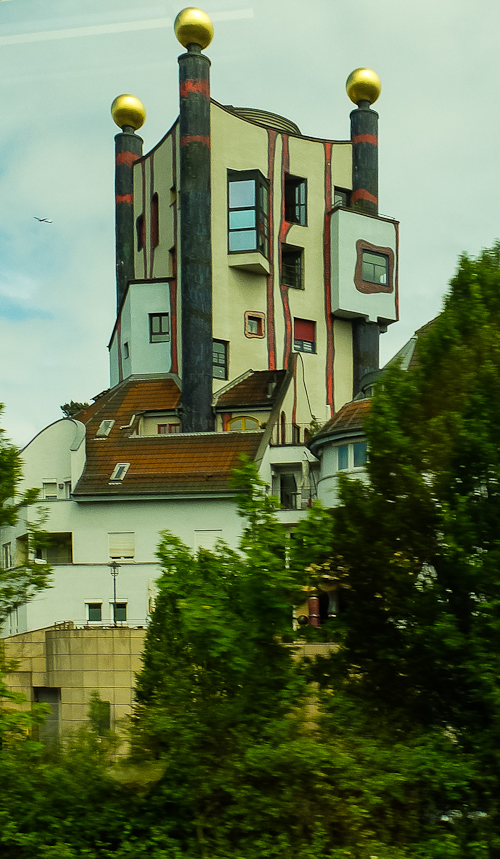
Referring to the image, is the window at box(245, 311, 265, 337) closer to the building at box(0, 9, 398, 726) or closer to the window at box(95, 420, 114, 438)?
the building at box(0, 9, 398, 726)

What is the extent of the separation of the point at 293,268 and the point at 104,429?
37.4ft

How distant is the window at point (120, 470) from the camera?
31.7 meters

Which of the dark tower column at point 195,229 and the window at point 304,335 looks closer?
the dark tower column at point 195,229

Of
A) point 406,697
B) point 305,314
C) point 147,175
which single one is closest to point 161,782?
point 406,697

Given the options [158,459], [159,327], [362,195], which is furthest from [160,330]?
[362,195]

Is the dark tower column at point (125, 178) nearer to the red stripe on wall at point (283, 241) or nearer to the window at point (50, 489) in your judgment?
the red stripe on wall at point (283, 241)

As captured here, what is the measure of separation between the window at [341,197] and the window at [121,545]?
1813 cm

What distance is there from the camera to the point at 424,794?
10930 millimetres

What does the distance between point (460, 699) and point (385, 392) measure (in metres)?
4.21

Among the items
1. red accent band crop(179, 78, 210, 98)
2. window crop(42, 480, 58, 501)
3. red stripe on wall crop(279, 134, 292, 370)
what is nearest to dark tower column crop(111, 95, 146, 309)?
red stripe on wall crop(279, 134, 292, 370)

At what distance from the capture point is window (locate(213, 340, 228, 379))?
124 ft

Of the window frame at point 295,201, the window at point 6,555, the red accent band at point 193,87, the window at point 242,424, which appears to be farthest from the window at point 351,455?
the red accent band at point 193,87

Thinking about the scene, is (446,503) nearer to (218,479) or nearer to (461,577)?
(461,577)

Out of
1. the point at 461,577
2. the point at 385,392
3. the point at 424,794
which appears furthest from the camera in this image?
the point at 385,392
